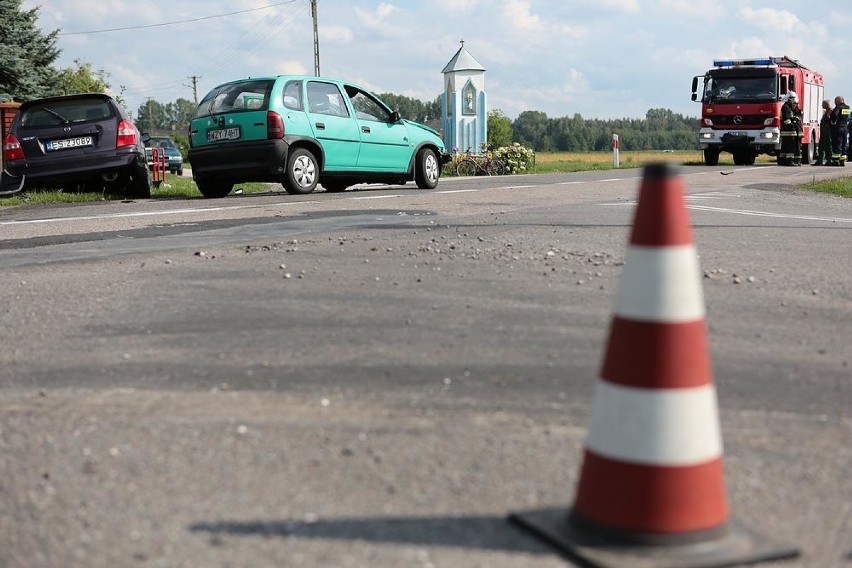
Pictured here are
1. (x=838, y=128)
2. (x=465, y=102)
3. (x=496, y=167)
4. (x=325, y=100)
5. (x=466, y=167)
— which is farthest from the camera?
(x=465, y=102)

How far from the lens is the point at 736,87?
32.0 meters

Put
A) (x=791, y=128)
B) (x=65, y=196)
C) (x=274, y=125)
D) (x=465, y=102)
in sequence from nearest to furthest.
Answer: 1. (x=274, y=125)
2. (x=65, y=196)
3. (x=791, y=128)
4. (x=465, y=102)

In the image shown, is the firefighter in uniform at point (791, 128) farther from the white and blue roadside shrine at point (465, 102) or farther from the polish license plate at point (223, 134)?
the polish license plate at point (223, 134)

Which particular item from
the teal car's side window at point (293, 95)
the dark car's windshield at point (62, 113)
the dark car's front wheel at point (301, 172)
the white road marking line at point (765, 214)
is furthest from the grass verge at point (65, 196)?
the white road marking line at point (765, 214)

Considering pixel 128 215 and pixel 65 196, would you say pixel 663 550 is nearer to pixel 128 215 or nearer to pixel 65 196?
pixel 128 215

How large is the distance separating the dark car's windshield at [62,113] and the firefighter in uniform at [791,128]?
70.0 ft

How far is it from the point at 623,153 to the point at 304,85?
3422 centimetres

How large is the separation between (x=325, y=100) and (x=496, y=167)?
19003 millimetres

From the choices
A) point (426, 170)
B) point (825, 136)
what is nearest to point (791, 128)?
point (825, 136)

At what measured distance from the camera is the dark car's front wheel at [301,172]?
1592cm

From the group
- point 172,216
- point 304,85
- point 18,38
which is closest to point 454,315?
point 172,216

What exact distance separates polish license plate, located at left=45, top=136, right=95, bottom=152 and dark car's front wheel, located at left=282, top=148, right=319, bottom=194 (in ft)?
9.49

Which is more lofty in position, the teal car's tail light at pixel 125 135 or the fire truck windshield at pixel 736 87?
the fire truck windshield at pixel 736 87

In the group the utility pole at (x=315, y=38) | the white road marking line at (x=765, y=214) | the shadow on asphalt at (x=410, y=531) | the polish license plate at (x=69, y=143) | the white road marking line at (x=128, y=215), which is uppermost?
the utility pole at (x=315, y=38)
